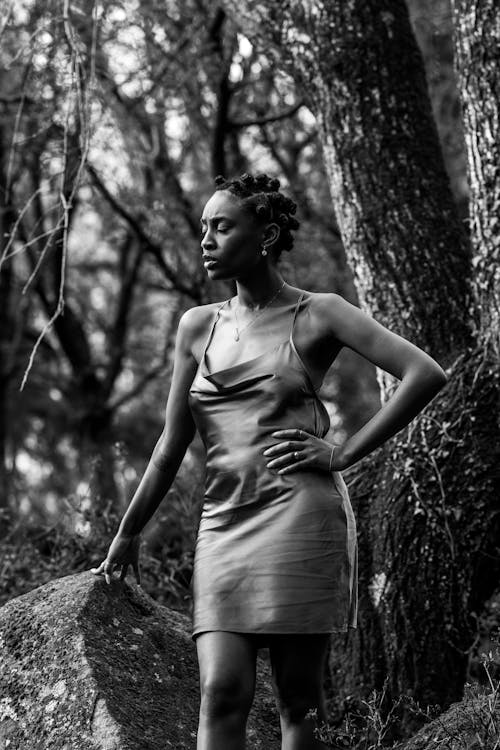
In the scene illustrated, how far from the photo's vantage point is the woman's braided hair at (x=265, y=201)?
3730 mm

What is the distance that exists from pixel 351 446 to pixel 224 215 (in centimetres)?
86

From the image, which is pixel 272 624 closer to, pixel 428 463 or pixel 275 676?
pixel 275 676

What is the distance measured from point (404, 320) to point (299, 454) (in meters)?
1.87

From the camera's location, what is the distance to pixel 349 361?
14906 millimetres

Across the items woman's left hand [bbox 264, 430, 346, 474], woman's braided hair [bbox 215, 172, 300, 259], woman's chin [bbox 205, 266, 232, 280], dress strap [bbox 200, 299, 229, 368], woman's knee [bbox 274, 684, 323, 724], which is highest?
woman's braided hair [bbox 215, 172, 300, 259]

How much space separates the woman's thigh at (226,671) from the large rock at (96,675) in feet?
1.49

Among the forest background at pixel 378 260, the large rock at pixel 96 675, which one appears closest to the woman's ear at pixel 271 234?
the forest background at pixel 378 260

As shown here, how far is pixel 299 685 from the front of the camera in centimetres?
359

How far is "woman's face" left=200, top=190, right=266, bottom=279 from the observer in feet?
12.1

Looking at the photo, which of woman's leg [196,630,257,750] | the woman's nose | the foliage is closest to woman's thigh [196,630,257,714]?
woman's leg [196,630,257,750]

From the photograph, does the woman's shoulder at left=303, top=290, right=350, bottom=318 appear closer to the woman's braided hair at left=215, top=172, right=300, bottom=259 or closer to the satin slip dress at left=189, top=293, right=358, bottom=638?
the satin slip dress at left=189, top=293, right=358, bottom=638

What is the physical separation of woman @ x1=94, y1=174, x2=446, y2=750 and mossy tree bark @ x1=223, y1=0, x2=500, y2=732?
1299 millimetres

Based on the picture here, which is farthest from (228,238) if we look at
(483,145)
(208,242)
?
(483,145)

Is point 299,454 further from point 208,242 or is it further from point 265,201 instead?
point 265,201
